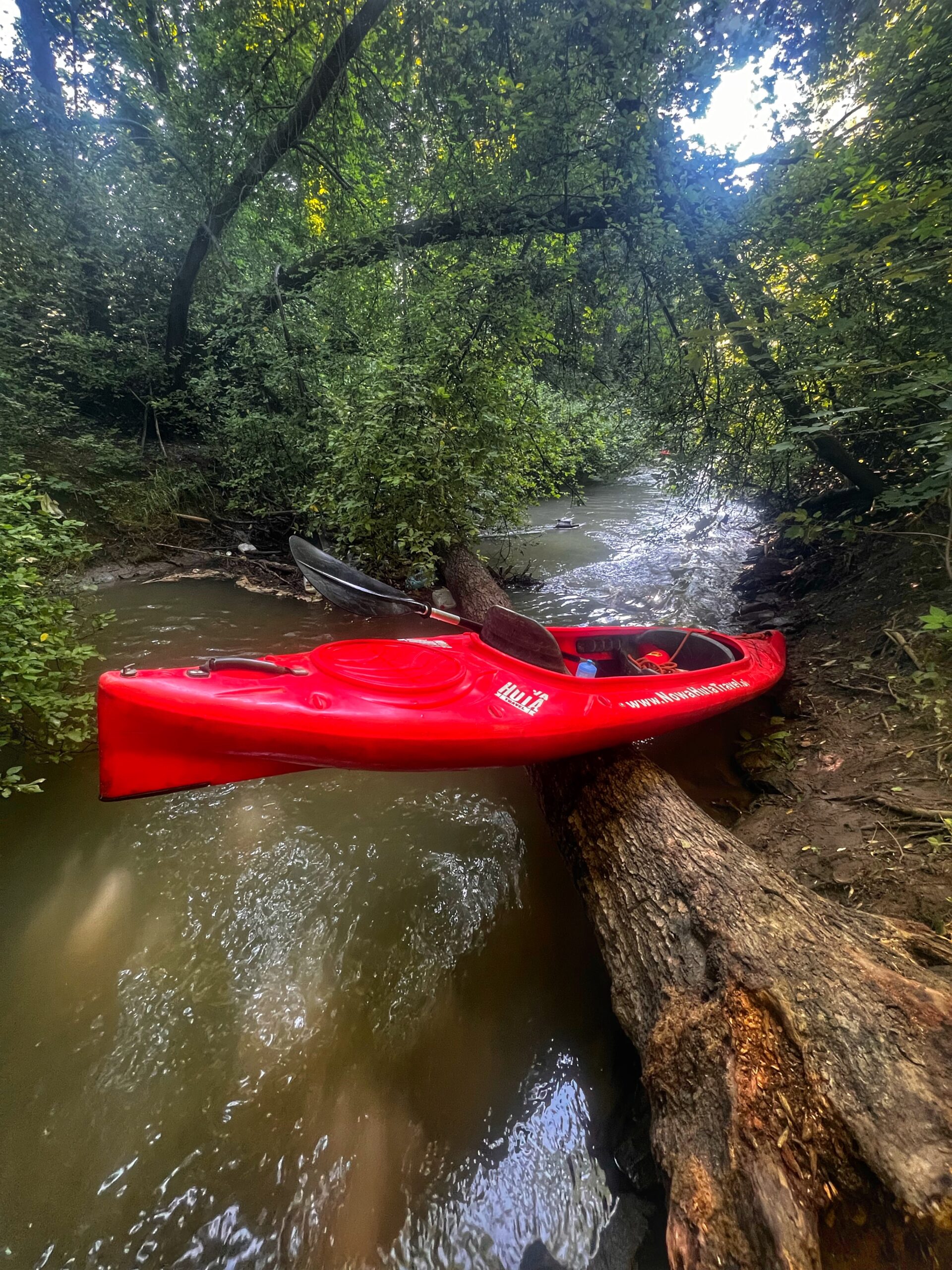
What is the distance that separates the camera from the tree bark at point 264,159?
15.3ft

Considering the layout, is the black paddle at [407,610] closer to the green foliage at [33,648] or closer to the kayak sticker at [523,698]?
the kayak sticker at [523,698]

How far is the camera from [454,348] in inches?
190

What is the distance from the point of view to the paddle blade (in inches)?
106

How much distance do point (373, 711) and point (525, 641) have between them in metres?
0.89

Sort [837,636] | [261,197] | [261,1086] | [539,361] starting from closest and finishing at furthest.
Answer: [261,1086] < [837,636] < [539,361] < [261,197]

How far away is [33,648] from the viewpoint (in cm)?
226

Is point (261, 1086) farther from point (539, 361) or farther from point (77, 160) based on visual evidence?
point (77, 160)

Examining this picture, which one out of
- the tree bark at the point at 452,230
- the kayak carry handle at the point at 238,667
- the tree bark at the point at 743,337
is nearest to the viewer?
the kayak carry handle at the point at 238,667

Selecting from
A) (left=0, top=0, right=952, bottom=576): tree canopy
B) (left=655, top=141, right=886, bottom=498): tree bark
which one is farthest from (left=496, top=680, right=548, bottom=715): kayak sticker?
(left=655, top=141, right=886, bottom=498): tree bark

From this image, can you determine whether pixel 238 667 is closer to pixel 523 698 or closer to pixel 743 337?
pixel 523 698

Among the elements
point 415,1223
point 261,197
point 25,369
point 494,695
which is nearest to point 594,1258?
point 415,1223

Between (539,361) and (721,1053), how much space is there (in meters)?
5.57

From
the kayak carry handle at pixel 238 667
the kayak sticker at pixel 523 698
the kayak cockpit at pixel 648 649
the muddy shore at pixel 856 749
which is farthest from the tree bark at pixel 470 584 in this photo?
the kayak carry handle at pixel 238 667

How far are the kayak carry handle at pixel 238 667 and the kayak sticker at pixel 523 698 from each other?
89cm
